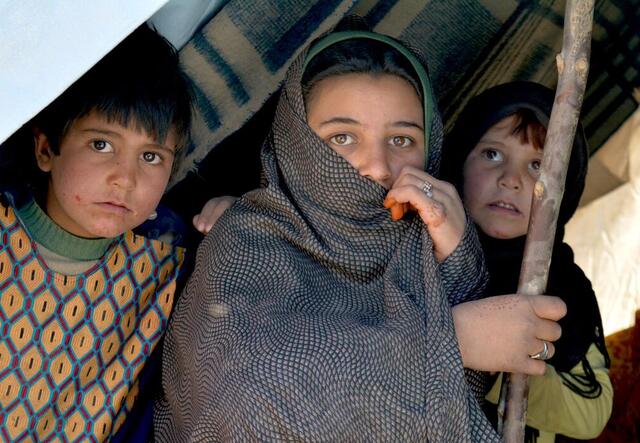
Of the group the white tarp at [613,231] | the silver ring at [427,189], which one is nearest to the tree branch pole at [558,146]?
the silver ring at [427,189]

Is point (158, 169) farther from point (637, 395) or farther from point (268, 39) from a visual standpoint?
point (637, 395)

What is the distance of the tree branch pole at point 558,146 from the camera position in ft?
4.85

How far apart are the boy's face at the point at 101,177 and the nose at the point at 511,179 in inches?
29.2

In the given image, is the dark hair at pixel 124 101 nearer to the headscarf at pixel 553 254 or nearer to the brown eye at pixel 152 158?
the brown eye at pixel 152 158

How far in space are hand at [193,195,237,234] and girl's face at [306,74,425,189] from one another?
0.30 m

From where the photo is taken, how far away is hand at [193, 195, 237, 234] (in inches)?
70.9

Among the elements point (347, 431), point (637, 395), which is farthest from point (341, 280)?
point (637, 395)

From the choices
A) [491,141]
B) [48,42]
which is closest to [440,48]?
[491,141]

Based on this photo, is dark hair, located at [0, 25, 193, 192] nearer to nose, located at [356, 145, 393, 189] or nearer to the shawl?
the shawl

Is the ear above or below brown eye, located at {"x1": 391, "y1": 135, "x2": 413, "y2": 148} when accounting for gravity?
above

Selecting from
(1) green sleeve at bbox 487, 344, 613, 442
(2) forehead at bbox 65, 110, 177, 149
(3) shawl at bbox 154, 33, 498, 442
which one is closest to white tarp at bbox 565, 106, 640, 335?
(1) green sleeve at bbox 487, 344, 613, 442

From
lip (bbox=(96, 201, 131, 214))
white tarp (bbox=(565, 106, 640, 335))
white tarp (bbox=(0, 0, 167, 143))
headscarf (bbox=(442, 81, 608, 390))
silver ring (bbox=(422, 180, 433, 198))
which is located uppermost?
white tarp (bbox=(0, 0, 167, 143))

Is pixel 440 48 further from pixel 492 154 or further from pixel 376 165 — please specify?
pixel 376 165

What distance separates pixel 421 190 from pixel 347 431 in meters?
0.45
